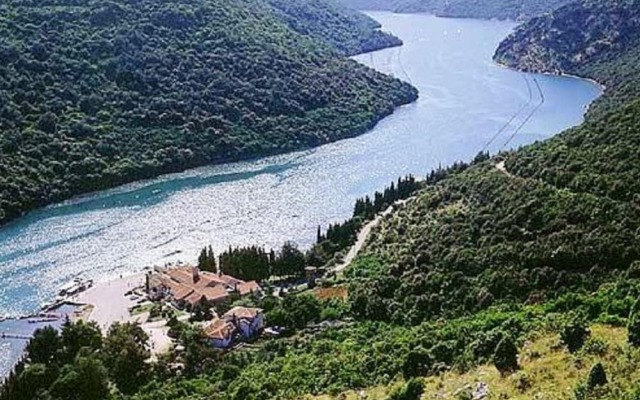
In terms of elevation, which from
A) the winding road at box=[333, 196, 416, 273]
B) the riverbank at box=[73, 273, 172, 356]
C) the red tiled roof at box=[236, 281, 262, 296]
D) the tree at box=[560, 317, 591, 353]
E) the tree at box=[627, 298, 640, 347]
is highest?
the tree at box=[627, 298, 640, 347]

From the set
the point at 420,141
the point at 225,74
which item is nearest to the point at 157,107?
the point at 225,74

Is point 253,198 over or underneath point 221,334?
underneath

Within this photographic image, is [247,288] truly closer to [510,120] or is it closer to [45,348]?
[45,348]

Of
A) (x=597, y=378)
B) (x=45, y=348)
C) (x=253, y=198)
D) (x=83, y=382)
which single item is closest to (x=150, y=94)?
(x=253, y=198)

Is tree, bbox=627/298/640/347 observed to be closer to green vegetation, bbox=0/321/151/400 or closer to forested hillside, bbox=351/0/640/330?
forested hillside, bbox=351/0/640/330

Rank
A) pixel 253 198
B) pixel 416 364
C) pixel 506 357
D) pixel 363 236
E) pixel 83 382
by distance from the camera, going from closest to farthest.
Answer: pixel 506 357 → pixel 416 364 → pixel 83 382 → pixel 363 236 → pixel 253 198

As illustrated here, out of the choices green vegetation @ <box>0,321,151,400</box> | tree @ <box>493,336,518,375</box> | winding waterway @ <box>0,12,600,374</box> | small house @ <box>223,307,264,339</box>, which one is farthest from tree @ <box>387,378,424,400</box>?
winding waterway @ <box>0,12,600,374</box>

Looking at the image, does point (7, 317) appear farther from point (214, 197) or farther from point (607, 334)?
point (607, 334)
